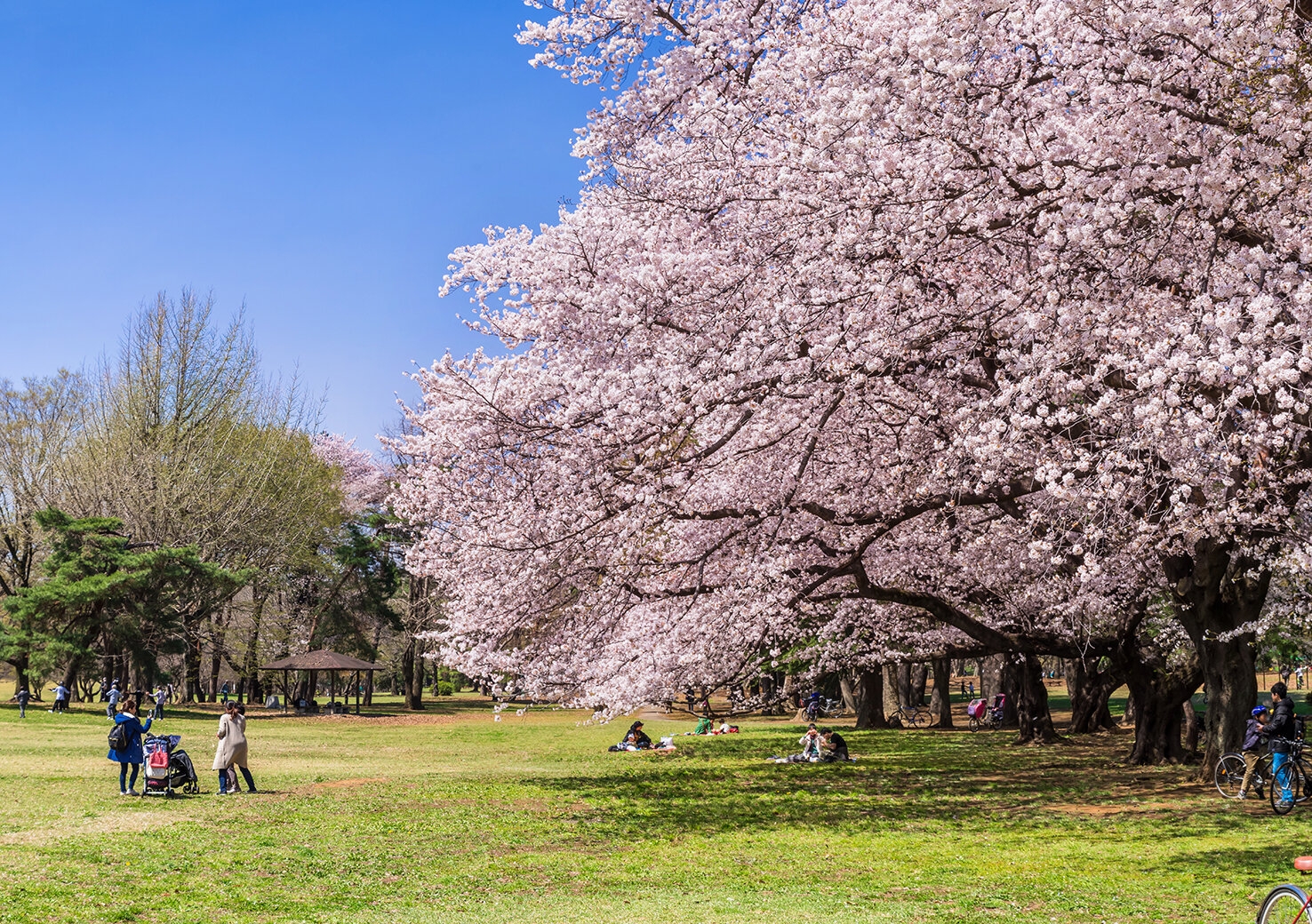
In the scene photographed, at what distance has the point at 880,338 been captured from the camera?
10.8 meters

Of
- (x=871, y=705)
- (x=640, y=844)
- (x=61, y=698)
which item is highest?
(x=640, y=844)

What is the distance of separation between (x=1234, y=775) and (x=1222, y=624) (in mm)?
2316

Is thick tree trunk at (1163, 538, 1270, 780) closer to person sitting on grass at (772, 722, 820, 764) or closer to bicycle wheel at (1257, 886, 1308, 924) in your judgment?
person sitting on grass at (772, 722, 820, 764)

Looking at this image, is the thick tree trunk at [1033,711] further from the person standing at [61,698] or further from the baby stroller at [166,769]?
the person standing at [61,698]

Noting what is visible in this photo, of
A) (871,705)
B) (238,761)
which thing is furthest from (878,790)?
(871,705)

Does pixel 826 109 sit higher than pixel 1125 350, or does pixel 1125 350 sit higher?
pixel 826 109

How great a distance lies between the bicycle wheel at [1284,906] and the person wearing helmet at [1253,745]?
10.7 m

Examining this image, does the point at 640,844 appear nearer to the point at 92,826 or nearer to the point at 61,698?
the point at 92,826

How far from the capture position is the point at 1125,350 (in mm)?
11023

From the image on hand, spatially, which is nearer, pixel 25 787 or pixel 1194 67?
pixel 1194 67

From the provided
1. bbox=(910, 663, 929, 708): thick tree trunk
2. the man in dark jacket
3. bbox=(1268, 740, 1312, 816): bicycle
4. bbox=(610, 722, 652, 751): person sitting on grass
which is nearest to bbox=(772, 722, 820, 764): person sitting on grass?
bbox=(610, 722, 652, 751): person sitting on grass

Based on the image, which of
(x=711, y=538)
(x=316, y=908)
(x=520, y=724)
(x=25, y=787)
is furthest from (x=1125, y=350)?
(x=520, y=724)

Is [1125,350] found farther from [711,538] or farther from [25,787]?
[25,787]

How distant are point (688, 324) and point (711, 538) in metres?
3.63
